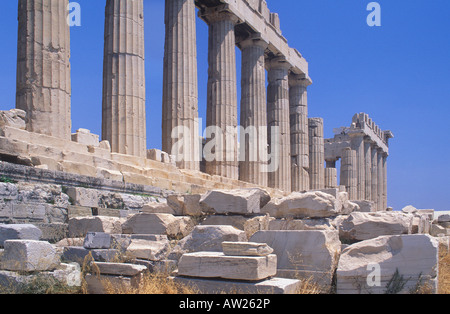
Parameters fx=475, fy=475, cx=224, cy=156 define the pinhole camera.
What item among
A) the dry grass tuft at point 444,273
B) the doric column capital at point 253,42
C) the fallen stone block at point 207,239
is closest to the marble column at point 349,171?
the doric column capital at point 253,42

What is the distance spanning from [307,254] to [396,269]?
1.12 metres

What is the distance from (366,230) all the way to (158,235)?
3180 millimetres

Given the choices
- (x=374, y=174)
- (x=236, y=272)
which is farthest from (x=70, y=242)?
(x=374, y=174)

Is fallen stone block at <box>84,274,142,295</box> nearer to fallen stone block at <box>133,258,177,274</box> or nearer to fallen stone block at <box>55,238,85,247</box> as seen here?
fallen stone block at <box>133,258,177,274</box>

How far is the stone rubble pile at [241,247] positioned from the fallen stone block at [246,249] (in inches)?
0.5

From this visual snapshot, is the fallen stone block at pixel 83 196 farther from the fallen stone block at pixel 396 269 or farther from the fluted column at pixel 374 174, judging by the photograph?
the fluted column at pixel 374 174

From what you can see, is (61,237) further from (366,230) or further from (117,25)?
(117,25)

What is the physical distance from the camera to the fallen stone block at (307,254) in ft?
19.9

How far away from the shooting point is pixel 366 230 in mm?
7324

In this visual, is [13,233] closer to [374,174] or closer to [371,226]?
[371,226]

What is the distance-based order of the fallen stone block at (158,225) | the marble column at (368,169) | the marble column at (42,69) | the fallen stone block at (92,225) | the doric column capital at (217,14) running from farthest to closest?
1. the marble column at (368,169)
2. the doric column capital at (217,14)
3. the marble column at (42,69)
4. the fallen stone block at (92,225)
5. the fallen stone block at (158,225)

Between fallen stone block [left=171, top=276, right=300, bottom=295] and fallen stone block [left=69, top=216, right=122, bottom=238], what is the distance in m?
2.40
